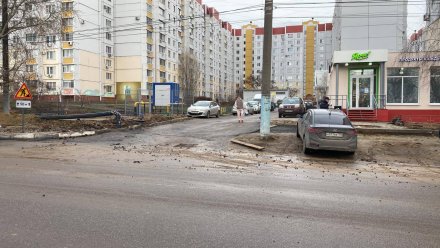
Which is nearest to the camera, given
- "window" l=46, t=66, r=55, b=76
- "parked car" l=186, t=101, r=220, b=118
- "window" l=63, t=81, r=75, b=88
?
"parked car" l=186, t=101, r=220, b=118

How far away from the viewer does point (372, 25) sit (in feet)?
148

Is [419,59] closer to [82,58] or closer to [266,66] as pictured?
[266,66]

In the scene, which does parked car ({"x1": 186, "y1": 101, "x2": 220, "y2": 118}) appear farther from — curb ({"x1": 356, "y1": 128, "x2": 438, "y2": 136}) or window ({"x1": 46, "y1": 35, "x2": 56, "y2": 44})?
curb ({"x1": 356, "y1": 128, "x2": 438, "y2": 136})

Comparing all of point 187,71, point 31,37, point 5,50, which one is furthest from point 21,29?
point 187,71

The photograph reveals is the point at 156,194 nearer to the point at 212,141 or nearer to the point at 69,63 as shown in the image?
the point at 212,141

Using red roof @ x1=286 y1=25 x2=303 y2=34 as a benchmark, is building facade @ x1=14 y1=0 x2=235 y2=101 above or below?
below

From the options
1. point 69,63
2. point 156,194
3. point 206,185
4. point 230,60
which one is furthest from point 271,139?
point 230,60

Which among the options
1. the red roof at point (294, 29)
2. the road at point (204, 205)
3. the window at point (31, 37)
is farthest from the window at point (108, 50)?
the red roof at point (294, 29)

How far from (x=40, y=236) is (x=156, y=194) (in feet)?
8.08

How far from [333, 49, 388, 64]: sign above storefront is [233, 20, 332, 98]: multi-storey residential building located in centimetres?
8490

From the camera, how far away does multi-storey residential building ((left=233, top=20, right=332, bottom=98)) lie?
392ft

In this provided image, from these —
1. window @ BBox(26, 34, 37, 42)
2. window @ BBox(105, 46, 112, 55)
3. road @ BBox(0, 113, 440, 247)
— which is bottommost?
road @ BBox(0, 113, 440, 247)

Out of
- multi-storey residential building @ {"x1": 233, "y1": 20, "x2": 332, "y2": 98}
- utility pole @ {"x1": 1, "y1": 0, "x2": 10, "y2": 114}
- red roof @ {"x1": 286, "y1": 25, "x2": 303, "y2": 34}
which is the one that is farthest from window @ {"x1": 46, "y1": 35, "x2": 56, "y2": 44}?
red roof @ {"x1": 286, "y1": 25, "x2": 303, "y2": 34}

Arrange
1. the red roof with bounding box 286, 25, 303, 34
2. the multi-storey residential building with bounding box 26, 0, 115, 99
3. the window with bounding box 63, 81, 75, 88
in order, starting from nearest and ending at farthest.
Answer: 1. the multi-storey residential building with bounding box 26, 0, 115, 99
2. the window with bounding box 63, 81, 75, 88
3. the red roof with bounding box 286, 25, 303, 34
